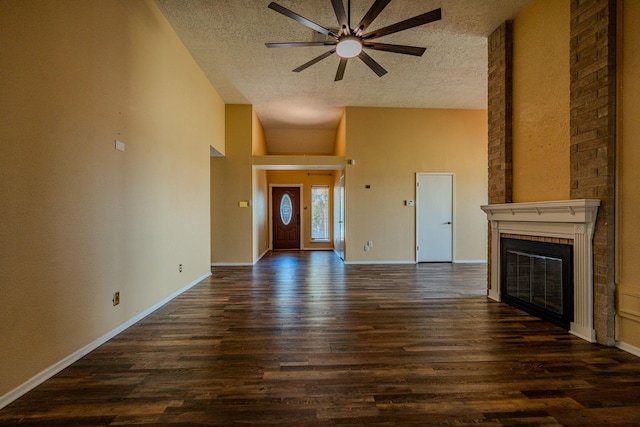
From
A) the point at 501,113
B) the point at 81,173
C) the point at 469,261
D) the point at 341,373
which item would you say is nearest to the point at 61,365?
the point at 81,173

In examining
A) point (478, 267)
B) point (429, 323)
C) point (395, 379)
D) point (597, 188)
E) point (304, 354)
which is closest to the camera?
point (395, 379)

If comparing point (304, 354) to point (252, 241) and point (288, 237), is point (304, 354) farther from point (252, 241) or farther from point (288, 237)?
point (288, 237)

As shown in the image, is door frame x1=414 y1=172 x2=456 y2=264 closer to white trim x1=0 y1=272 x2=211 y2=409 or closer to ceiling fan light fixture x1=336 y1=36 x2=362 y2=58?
ceiling fan light fixture x1=336 y1=36 x2=362 y2=58

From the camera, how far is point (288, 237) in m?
9.84

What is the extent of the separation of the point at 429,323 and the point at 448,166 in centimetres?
464

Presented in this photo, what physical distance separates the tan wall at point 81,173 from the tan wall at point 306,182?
5926mm

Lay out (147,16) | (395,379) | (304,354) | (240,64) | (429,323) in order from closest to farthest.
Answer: (395,379) → (304,354) → (429,323) → (147,16) → (240,64)

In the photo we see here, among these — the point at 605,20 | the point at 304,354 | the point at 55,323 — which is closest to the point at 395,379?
the point at 304,354

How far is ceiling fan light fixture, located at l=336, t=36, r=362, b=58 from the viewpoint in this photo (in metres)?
3.02

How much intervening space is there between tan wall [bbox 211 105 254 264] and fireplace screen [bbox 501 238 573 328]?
4.70 metres

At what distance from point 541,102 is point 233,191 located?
17.4 feet

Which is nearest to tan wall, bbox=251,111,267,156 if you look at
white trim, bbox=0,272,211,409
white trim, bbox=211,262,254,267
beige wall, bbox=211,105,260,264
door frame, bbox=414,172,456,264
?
beige wall, bbox=211,105,260,264

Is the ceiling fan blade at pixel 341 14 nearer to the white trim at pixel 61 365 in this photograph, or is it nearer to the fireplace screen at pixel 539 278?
the fireplace screen at pixel 539 278

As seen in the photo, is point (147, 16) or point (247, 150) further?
point (247, 150)
